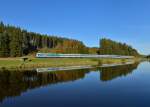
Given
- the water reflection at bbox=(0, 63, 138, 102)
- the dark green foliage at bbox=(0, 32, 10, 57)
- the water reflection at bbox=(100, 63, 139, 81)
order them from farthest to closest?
the dark green foliage at bbox=(0, 32, 10, 57)
the water reflection at bbox=(100, 63, 139, 81)
the water reflection at bbox=(0, 63, 138, 102)

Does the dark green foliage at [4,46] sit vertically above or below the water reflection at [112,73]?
above

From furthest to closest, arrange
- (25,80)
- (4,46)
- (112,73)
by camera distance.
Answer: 1. (4,46)
2. (112,73)
3. (25,80)

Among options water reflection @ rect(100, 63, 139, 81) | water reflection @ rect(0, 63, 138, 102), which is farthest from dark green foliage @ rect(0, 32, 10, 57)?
water reflection @ rect(0, 63, 138, 102)

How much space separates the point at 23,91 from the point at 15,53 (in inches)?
3472

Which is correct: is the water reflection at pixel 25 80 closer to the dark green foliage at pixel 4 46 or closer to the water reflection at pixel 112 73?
the water reflection at pixel 112 73

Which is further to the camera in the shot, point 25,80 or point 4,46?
point 4,46

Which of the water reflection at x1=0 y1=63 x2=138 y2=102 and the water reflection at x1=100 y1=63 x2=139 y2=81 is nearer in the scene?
the water reflection at x1=0 y1=63 x2=138 y2=102

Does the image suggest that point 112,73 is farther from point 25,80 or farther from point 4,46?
point 4,46

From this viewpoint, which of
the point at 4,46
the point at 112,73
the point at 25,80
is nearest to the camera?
the point at 25,80

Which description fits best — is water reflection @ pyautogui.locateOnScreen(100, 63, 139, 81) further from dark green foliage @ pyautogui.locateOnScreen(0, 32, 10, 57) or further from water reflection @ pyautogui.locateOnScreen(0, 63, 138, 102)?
dark green foliage @ pyautogui.locateOnScreen(0, 32, 10, 57)

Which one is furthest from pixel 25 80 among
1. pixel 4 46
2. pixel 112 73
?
pixel 4 46

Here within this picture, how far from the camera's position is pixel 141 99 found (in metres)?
33.4

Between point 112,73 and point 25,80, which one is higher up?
point 112,73

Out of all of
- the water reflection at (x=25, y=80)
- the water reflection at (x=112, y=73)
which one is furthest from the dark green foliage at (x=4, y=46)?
the water reflection at (x=25, y=80)
